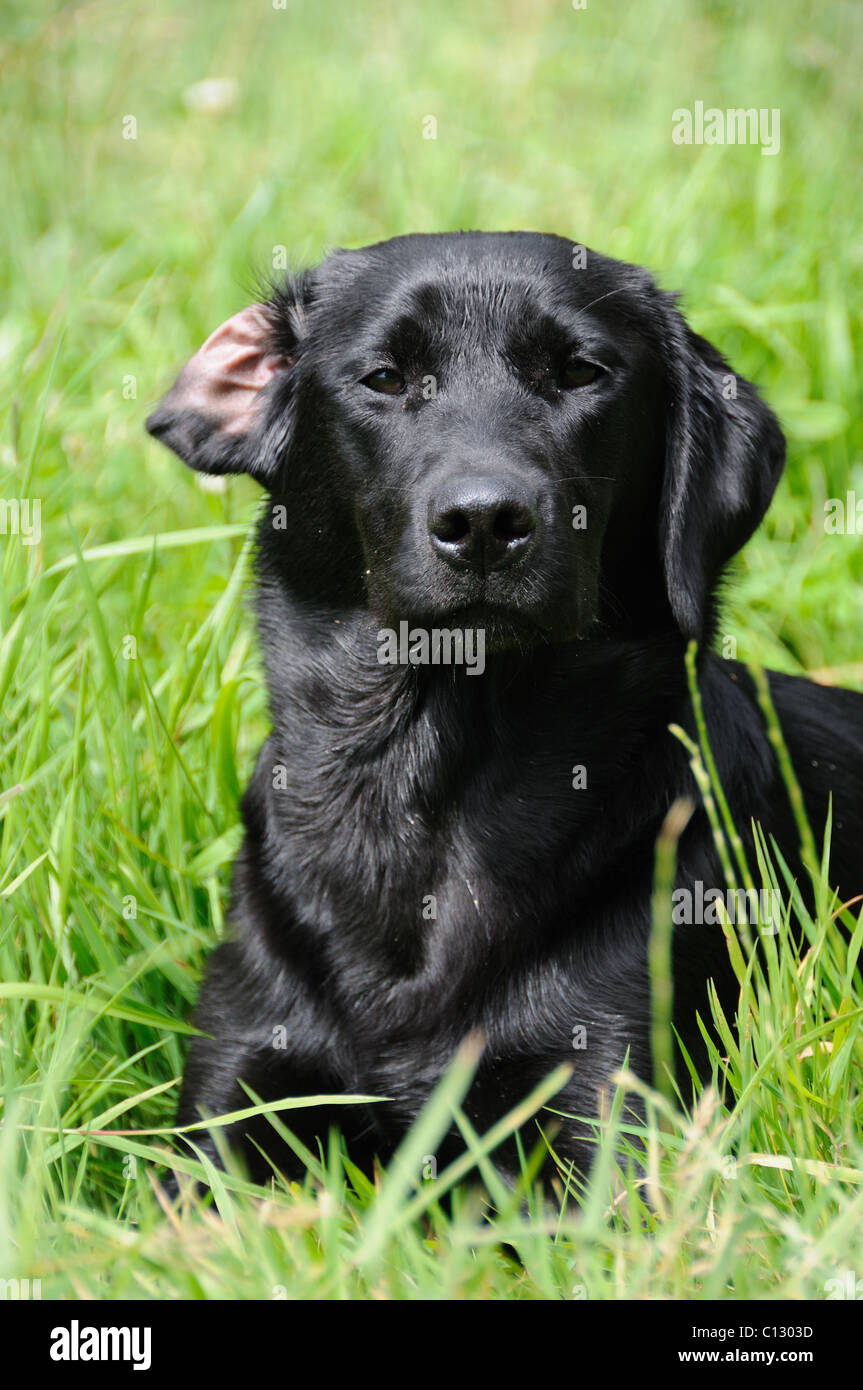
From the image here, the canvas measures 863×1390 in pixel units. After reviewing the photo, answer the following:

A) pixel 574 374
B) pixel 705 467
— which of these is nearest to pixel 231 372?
pixel 574 374

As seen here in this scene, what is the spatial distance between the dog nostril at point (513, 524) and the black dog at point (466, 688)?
11 cm

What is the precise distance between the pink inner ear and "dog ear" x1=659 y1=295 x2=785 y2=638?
764 millimetres

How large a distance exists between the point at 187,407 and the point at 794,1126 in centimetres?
168

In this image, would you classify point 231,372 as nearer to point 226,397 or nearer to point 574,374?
point 226,397

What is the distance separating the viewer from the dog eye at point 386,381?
265 centimetres

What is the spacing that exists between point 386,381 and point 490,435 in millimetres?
297

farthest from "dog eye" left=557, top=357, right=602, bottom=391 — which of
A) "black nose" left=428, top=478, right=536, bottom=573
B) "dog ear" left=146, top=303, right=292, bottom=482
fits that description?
"dog ear" left=146, top=303, right=292, bottom=482

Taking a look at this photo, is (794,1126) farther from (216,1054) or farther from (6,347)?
(6,347)

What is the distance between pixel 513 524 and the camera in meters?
2.32

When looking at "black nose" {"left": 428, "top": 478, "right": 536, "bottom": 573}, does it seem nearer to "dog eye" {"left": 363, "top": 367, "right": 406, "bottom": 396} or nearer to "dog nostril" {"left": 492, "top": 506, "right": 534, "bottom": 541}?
"dog nostril" {"left": 492, "top": 506, "right": 534, "bottom": 541}

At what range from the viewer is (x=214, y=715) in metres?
3.21

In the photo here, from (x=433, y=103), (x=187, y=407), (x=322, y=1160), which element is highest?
(x=433, y=103)

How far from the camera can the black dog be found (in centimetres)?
256
